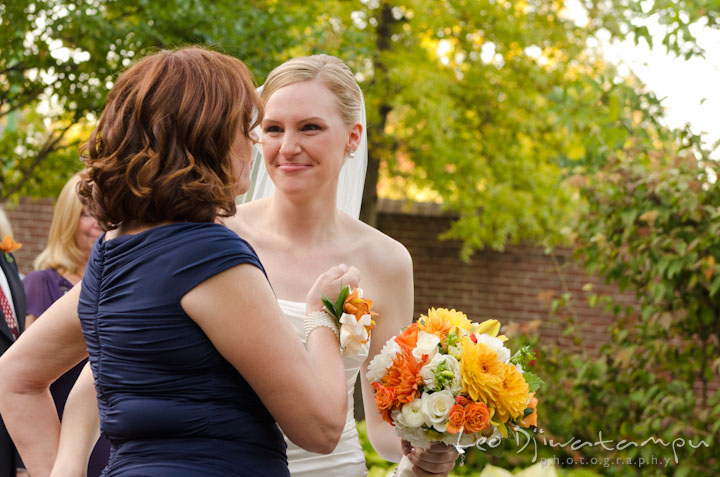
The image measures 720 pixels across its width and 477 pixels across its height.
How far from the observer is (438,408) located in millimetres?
2035

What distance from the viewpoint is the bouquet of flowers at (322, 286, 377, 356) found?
5.93ft

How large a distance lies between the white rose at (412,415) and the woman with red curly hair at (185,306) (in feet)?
1.49

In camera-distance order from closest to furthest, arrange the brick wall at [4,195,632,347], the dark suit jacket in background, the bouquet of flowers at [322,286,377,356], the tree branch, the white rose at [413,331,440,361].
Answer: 1. the bouquet of flowers at [322,286,377,356]
2. the white rose at [413,331,440,361]
3. the dark suit jacket in background
4. the tree branch
5. the brick wall at [4,195,632,347]

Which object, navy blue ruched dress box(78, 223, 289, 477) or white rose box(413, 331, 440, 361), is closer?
navy blue ruched dress box(78, 223, 289, 477)

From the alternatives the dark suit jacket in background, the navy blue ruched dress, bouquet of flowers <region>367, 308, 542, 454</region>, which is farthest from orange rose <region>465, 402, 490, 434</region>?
the dark suit jacket in background

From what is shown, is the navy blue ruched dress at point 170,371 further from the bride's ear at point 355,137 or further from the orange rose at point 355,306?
the bride's ear at point 355,137

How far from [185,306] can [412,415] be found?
0.81 metres

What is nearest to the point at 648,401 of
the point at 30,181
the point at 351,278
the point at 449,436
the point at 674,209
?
the point at 674,209

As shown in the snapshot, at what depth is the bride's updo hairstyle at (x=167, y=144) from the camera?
158 cm

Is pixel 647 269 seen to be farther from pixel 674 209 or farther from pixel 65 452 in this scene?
pixel 65 452

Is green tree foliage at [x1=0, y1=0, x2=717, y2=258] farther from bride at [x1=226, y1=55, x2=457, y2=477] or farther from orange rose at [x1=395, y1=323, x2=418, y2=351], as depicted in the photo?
orange rose at [x1=395, y1=323, x2=418, y2=351]

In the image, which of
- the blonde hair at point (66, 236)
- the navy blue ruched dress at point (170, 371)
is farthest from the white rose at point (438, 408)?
the blonde hair at point (66, 236)

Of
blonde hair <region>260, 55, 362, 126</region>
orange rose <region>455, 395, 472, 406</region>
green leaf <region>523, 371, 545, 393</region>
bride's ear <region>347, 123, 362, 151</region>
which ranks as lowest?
green leaf <region>523, 371, 545, 393</region>

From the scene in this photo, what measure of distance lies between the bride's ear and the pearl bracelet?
3.73 ft
